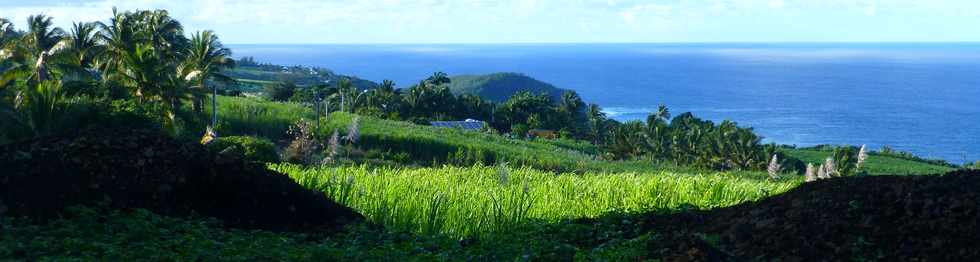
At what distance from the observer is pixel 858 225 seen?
712cm

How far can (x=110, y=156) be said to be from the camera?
893 cm

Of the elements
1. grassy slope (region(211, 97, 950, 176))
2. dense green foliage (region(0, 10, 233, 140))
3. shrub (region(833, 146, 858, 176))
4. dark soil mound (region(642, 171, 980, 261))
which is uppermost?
dark soil mound (region(642, 171, 980, 261))

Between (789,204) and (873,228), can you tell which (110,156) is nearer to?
(789,204)

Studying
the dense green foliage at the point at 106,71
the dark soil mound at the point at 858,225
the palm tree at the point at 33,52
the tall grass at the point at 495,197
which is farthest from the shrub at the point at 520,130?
the dark soil mound at the point at 858,225

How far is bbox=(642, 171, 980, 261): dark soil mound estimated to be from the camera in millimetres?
6625

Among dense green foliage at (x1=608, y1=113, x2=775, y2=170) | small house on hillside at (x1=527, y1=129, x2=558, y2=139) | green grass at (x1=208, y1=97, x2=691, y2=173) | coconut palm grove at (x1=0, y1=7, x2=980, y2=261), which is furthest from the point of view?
small house on hillside at (x1=527, y1=129, x2=558, y2=139)

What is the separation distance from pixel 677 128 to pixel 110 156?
193 feet

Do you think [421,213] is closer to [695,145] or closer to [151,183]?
[151,183]

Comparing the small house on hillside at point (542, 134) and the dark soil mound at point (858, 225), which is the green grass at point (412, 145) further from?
the small house on hillside at point (542, 134)

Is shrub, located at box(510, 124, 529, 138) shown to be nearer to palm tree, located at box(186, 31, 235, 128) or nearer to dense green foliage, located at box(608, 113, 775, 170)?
dense green foliage, located at box(608, 113, 775, 170)

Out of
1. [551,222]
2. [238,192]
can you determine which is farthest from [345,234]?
[551,222]

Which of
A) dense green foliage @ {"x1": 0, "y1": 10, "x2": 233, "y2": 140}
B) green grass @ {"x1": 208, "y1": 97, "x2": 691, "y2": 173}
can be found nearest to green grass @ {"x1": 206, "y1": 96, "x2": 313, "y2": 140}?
green grass @ {"x1": 208, "y1": 97, "x2": 691, "y2": 173}

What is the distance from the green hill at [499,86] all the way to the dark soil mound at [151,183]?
15417 cm

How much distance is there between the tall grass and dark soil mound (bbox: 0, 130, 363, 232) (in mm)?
961
